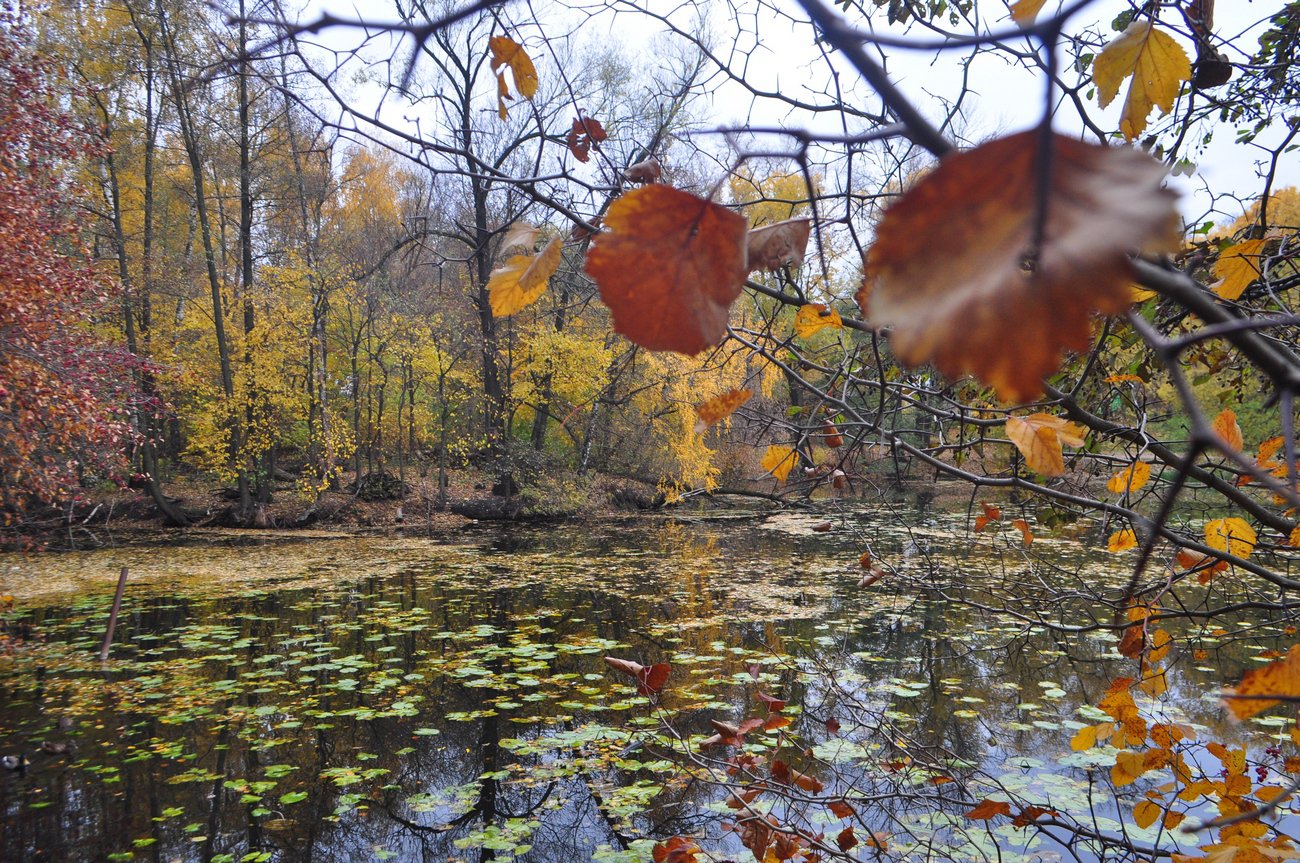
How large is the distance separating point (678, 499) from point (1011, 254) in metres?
5.96

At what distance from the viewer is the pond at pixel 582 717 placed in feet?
10.8

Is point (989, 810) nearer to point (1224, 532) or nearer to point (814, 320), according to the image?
point (1224, 532)

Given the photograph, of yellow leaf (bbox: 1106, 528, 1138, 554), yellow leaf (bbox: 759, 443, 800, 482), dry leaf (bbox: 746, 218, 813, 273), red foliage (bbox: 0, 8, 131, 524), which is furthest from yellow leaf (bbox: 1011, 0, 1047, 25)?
red foliage (bbox: 0, 8, 131, 524)

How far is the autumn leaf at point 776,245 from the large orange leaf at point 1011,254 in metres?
0.31

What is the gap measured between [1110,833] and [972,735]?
1252mm

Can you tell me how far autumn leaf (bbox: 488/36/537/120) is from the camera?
61 centimetres

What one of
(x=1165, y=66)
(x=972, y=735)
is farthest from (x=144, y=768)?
(x=1165, y=66)

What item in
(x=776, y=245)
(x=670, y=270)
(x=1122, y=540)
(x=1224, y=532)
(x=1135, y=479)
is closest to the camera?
(x=670, y=270)

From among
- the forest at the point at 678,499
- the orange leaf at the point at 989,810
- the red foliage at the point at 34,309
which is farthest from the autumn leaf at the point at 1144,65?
the red foliage at the point at 34,309

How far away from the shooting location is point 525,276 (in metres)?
0.53

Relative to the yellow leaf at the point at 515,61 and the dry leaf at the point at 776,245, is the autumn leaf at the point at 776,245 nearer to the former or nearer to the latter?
the dry leaf at the point at 776,245

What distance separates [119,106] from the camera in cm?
1588

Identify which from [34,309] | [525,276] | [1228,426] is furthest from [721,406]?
[34,309]

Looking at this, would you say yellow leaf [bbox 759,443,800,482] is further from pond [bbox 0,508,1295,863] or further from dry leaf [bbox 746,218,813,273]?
dry leaf [bbox 746,218,813,273]
